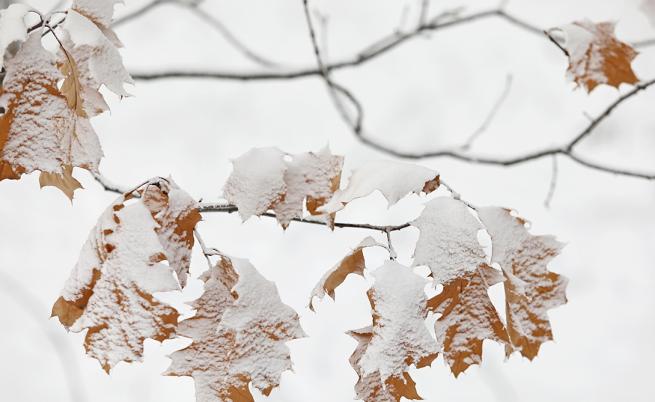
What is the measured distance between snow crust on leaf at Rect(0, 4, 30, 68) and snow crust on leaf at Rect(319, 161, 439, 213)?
340 millimetres

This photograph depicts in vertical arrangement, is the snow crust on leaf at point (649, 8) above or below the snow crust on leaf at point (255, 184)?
above

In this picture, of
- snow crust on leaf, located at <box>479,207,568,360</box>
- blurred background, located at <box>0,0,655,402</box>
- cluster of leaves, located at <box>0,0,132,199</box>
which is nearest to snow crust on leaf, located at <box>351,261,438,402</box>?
snow crust on leaf, located at <box>479,207,568,360</box>

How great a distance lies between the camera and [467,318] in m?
0.78

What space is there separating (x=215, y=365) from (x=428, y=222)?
28 cm

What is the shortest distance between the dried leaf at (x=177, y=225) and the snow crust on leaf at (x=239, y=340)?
0.04 m

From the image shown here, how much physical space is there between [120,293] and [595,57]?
2.31 ft

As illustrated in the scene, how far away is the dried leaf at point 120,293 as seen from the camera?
70 cm

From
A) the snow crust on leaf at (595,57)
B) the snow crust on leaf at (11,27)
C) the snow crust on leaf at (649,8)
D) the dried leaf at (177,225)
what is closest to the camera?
the snow crust on leaf at (11,27)

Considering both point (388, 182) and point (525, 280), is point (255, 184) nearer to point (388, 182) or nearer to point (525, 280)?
point (388, 182)

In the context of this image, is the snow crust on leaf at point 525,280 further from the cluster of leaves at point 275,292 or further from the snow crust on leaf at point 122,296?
the snow crust on leaf at point 122,296

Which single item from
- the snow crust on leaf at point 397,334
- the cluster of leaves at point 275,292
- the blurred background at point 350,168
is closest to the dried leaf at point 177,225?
the cluster of leaves at point 275,292

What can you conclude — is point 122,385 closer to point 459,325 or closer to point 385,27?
point 459,325

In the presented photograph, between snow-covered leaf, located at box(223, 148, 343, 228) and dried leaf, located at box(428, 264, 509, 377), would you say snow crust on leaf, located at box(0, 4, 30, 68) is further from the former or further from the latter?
dried leaf, located at box(428, 264, 509, 377)

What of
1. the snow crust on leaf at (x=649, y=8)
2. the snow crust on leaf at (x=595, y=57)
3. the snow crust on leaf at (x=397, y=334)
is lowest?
the snow crust on leaf at (x=397, y=334)
